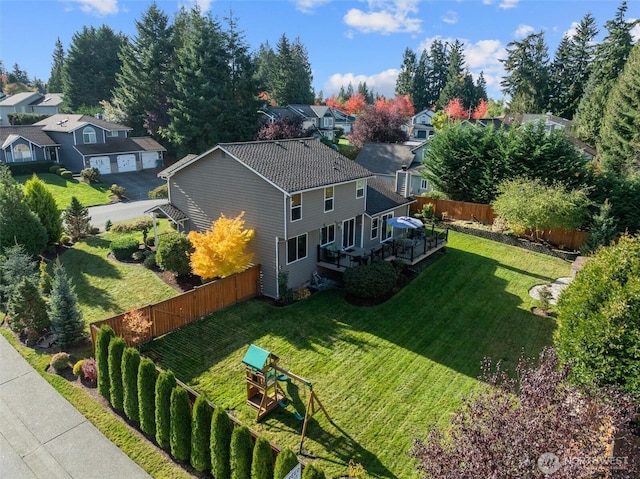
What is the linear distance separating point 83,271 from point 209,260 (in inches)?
316

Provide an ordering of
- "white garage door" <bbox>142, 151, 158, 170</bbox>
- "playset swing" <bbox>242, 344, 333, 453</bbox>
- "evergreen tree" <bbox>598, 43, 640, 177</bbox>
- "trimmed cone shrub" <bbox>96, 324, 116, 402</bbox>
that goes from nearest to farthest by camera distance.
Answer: "playset swing" <bbox>242, 344, 333, 453</bbox> → "trimmed cone shrub" <bbox>96, 324, 116, 402</bbox> → "evergreen tree" <bbox>598, 43, 640, 177</bbox> → "white garage door" <bbox>142, 151, 158, 170</bbox>

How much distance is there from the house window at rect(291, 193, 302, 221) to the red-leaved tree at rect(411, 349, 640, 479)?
12.8m

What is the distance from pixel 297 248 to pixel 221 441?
11361 millimetres

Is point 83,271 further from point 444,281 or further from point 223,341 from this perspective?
point 444,281

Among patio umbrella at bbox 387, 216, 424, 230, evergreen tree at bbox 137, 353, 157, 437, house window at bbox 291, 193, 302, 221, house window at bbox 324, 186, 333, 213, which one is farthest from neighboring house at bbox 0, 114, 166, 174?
evergreen tree at bbox 137, 353, 157, 437

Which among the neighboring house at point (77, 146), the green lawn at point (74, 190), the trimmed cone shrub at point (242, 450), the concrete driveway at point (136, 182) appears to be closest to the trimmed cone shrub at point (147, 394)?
the trimmed cone shrub at point (242, 450)

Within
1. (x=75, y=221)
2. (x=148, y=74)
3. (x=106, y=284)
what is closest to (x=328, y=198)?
(x=106, y=284)

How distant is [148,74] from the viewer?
53812 millimetres

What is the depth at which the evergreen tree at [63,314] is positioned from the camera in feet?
47.4

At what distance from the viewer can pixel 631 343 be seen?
9047 mm

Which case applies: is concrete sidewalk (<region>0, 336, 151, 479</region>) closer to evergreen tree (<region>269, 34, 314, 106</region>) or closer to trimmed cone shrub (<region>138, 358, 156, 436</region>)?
trimmed cone shrub (<region>138, 358, 156, 436</region>)

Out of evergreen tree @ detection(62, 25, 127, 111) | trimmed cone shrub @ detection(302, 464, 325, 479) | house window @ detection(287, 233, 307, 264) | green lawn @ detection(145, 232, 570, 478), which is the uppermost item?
evergreen tree @ detection(62, 25, 127, 111)

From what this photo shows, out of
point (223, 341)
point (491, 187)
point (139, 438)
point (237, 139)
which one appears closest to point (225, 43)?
point (237, 139)

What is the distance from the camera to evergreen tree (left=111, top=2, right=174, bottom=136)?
53.7m
